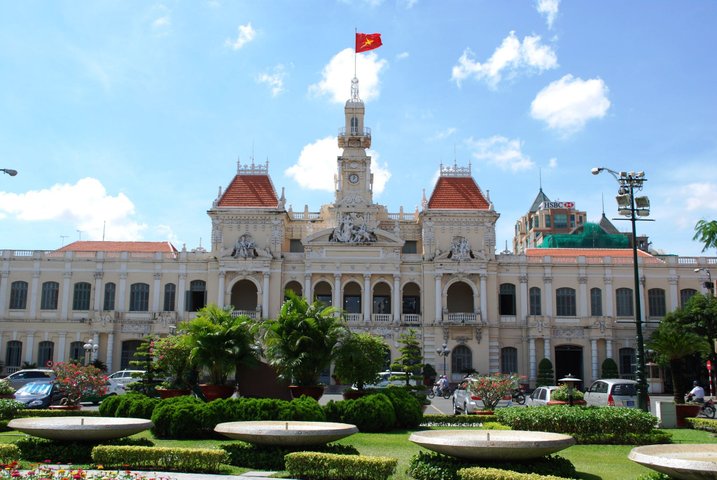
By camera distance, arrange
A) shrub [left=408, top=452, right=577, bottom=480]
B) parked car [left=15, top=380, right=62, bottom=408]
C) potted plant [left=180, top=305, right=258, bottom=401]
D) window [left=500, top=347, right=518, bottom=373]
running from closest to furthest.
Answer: shrub [left=408, top=452, right=577, bottom=480] < potted plant [left=180, top=305, right=258, bottom=401] < parked car [left=15, top=380, right=62, bottom=408] < window [left=500, top=347, right=518, bottom=373]

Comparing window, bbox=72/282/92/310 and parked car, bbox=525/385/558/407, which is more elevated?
window, bbox=72/282/92/310

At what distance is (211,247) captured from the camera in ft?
182

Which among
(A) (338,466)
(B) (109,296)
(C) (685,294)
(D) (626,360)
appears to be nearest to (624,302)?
(D) (626,360)

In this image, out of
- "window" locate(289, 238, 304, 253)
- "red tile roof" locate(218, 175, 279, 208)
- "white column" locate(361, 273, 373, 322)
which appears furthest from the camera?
"window" locate(289, 238, 304, 253)

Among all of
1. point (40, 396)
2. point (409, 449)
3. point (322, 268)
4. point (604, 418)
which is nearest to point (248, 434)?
point (409, 449)

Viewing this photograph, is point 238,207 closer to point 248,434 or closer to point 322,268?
point 322,268

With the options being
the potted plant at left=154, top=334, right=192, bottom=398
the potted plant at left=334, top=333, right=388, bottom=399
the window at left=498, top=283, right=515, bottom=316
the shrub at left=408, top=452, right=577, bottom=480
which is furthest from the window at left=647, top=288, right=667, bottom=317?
the shrub at left=408, top=452, right=577, bottom=480

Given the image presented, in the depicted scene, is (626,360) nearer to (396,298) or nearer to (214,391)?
(396,298)

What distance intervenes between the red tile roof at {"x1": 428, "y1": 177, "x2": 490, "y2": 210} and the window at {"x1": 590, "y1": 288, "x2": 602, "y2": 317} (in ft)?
34.1

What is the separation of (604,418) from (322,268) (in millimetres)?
36263

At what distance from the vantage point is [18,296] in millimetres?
55438

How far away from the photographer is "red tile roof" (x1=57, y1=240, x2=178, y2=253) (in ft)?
195

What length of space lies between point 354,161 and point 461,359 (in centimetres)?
1778

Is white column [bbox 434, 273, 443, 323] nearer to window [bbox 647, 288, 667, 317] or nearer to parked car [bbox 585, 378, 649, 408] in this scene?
window [bbox 647, 288, 667, 317]
